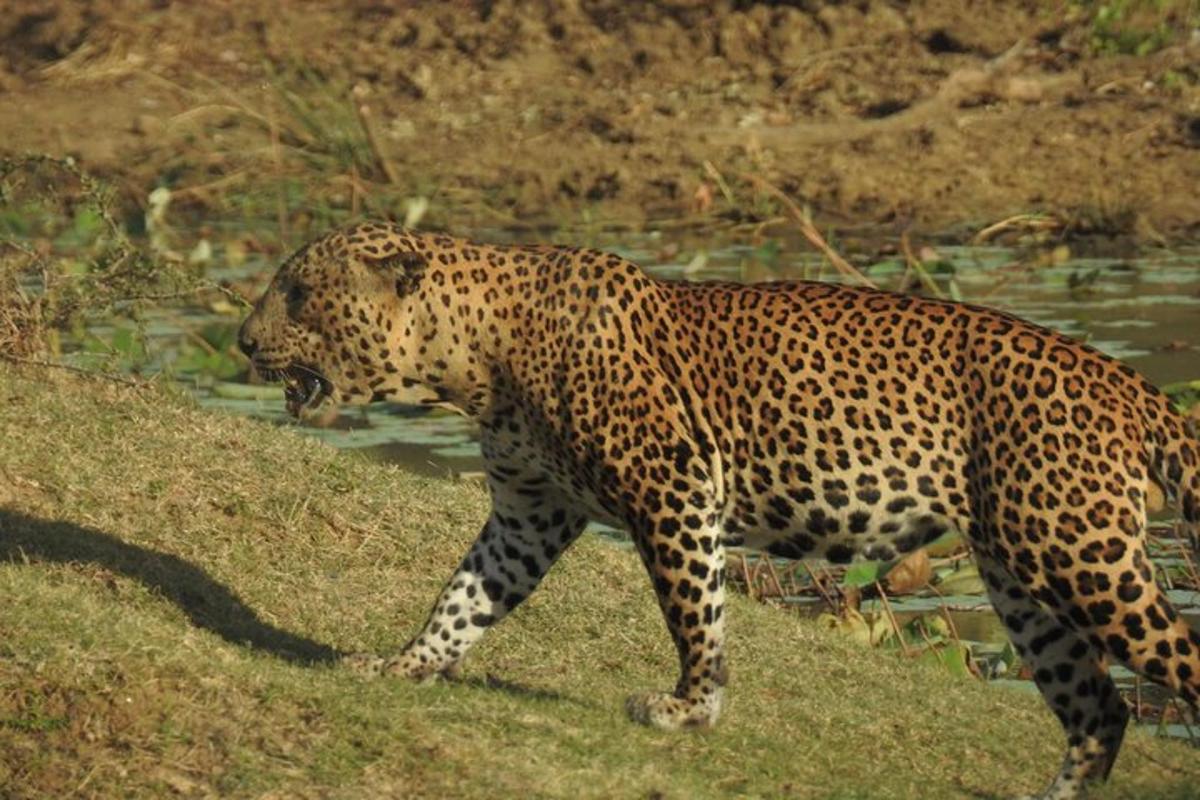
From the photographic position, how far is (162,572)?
323 inches

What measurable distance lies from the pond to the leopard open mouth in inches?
98.3

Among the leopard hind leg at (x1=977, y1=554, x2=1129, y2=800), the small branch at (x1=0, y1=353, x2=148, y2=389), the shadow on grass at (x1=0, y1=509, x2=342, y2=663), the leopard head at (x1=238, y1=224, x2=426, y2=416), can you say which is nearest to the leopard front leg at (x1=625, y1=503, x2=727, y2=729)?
the leopard hind leg at (x1=977, y1=554, x2=1129, y2=800)

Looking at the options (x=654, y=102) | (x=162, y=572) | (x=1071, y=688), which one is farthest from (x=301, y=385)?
(x=654, y=102)

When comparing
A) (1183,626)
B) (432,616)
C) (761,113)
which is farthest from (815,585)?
(761,113)

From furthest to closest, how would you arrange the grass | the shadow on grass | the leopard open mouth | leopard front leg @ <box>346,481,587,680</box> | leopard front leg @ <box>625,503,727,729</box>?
1. the shadow on grass
2. leopard front leg @ <box>346,481,587,680</box>
3. the leopard open mouth
4. leopard front leg @ <box>625,503,727,729</box>
5. the grass

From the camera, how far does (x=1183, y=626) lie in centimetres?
650

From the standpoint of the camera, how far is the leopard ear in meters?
7.05

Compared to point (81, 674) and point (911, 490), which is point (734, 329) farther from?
point (81, 674)

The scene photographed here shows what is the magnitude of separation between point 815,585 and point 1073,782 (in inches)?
113

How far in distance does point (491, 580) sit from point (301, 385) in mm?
708

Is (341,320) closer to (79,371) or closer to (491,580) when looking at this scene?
(491,580)

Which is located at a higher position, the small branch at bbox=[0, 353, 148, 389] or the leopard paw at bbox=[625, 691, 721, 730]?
the leopard paw at bbox=[625, 691, 721, 730]

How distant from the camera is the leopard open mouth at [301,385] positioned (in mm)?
Answer: 7215

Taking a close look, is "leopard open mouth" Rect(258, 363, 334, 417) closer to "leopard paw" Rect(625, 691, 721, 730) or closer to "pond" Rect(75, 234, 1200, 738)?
"leopard paw" Rect(625, 691, 721, 730)
